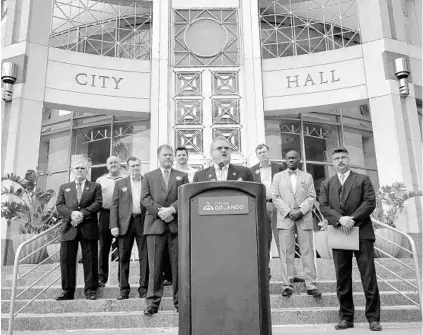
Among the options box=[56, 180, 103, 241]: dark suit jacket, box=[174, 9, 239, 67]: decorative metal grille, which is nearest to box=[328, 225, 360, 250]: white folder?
box=[56, 180, 103, 241]: dark suit jacket

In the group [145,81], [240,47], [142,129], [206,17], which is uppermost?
[206,17]

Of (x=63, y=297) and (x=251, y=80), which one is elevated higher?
(x=251, y=80)

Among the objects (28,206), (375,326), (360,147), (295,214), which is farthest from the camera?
(360,147)

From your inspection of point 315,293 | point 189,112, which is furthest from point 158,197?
point 189,112

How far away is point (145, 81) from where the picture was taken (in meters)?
10.8

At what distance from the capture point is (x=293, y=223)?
4.94m

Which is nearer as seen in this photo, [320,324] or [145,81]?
[320,324]

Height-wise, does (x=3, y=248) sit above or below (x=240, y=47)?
below

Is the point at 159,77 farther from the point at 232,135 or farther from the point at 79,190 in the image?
the point at 79,190

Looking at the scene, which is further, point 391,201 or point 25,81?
A: point 25,81

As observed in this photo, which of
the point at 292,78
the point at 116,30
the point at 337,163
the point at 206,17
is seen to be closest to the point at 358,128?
the point at 292,78

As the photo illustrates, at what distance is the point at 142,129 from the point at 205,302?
10035mm

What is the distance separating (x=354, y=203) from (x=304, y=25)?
30.5 feet

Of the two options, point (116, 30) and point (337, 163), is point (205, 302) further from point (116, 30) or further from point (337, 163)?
point (116, 30)
